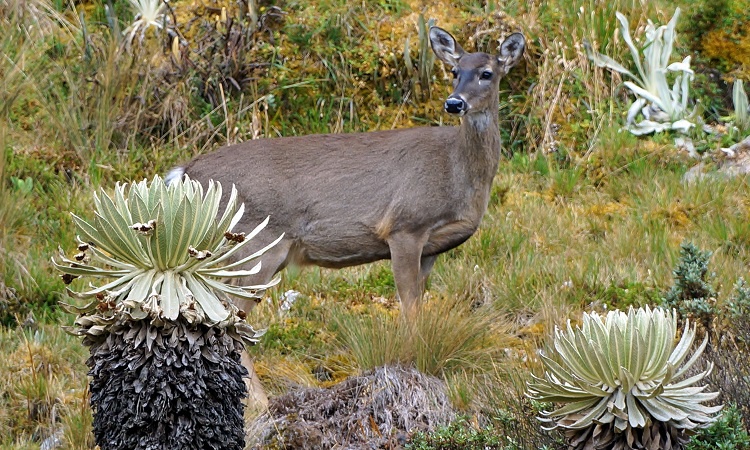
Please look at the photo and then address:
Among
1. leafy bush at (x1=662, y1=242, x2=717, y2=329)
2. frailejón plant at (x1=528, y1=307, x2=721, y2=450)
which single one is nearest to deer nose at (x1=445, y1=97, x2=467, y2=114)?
leafy bush at (x1=662, y1=242, x2=717, y2=329)

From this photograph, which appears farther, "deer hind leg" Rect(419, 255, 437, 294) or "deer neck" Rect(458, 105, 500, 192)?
"deer hind leg" Rect(419, 255, 437, 294)

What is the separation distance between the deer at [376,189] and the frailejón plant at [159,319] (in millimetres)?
2842

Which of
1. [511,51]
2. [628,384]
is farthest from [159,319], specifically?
[511,51]

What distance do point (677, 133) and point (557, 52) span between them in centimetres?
132

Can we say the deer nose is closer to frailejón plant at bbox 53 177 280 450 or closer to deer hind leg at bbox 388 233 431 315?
deer hind leg at bbox 388 233 431 315

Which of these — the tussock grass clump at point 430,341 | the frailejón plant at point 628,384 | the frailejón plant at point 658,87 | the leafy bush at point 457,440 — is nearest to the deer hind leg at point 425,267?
the tussock grass clump at point 430,341

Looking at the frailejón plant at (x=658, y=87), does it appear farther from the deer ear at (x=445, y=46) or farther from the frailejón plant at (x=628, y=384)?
the frailejón plant at (x=628, y=384)

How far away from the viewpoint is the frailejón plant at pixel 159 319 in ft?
13.3

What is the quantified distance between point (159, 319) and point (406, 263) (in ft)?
10.6

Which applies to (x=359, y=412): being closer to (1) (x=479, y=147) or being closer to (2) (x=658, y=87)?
(1) (x=479, y=147)

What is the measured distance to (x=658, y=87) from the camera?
9883mm

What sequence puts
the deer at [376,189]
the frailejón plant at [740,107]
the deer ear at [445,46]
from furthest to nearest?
the frailejón plant at [740,107] → the deer ear at [445,46] → the deer at [376,189]

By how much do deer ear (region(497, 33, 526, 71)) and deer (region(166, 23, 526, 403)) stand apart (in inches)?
6.7

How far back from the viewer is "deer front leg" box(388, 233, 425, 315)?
23.4 feet
